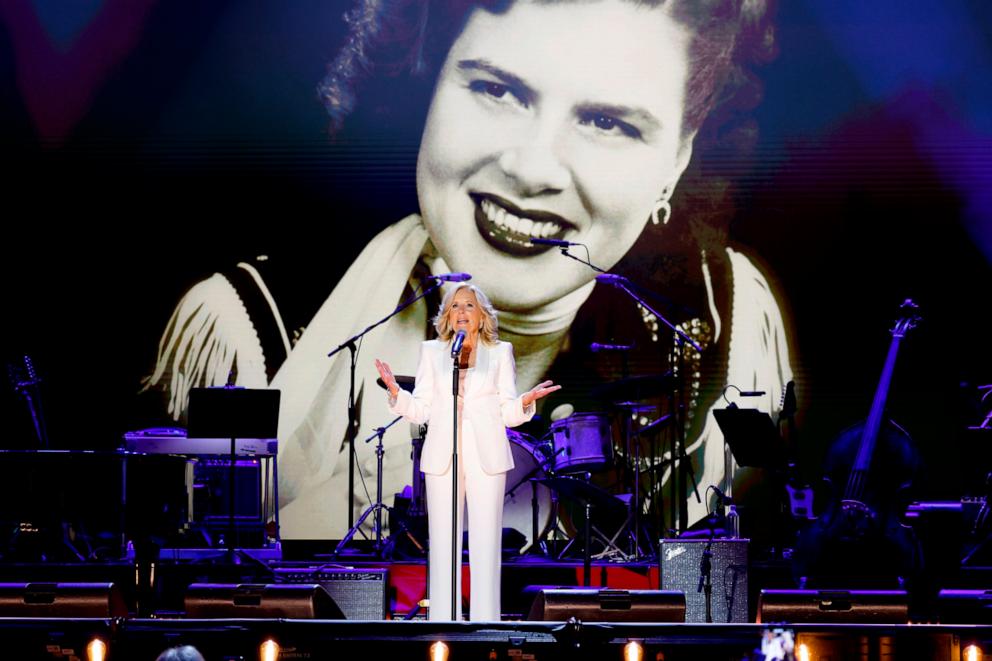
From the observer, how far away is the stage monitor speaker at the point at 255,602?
3916mm

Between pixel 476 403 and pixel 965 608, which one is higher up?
pixel 476 403

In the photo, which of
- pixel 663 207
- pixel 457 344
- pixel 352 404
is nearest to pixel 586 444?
pixel 352 404

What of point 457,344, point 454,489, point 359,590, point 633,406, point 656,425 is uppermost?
point 633,406

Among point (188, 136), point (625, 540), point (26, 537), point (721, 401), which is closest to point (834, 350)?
point (721, 401)

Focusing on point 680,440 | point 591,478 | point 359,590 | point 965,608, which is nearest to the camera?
point 965,608

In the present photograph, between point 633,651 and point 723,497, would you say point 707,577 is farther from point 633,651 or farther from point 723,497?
point 633,651

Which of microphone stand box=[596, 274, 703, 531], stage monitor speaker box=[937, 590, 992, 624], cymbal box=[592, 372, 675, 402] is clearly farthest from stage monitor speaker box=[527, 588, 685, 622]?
cymbal box=[592, 372, 675, 402]

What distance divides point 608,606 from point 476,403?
1.26m

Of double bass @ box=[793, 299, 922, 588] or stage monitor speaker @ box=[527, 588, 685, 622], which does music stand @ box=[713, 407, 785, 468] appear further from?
stage monitor speaker @ box=[527, 588, 685, 622]

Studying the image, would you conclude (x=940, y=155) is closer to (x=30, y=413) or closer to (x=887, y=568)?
(x=887, y=568)

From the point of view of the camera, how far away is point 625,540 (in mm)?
7875

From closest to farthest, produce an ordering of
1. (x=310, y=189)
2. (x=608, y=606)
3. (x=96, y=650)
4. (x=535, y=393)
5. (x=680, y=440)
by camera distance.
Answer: (x=96, y=650)
(x=608, y=606)
(x=535, y=393)
(x=680, y=440)
(x=310, y=189)

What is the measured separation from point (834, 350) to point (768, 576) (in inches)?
93.0

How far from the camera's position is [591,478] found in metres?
8.48
